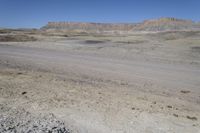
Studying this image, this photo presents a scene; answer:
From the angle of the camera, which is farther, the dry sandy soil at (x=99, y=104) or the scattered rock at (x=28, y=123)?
the dry sandy soil at (x=99, y=104)

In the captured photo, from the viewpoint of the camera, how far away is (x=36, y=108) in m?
6.24

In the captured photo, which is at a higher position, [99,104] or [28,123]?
[28,123]

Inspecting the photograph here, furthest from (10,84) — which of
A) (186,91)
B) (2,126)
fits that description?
(186,91)

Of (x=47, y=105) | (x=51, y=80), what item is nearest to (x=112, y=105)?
(x=47, y=105)

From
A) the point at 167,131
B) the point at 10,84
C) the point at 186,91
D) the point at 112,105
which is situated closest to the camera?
the point at 167,131

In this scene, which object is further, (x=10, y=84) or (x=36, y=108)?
(x=10, y=84)

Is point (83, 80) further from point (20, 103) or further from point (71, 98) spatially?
point (20, 103)

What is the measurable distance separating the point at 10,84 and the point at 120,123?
5153 millimetres

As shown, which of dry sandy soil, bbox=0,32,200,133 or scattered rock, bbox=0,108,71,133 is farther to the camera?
dry sandy soil, bbox=0,32,200,133

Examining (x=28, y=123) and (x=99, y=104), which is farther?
(x=99, y=104)

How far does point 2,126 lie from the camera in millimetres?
4738

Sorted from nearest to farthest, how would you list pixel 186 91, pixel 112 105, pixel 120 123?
pixel 120 123, pixel 112 105, pixel 186 91

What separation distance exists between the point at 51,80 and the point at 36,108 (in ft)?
12.1

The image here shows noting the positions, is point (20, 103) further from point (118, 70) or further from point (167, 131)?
point (118, 70)
